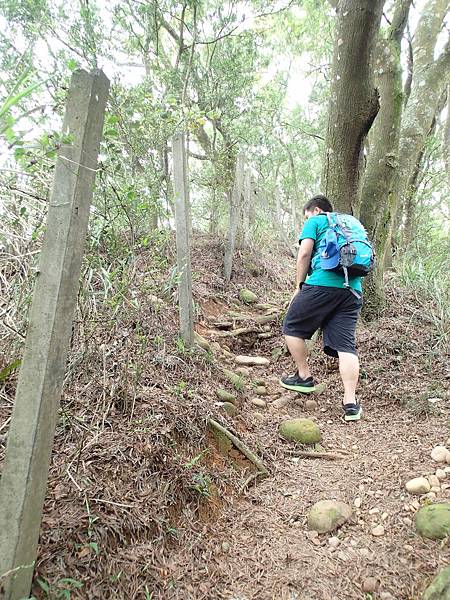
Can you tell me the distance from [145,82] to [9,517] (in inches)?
223

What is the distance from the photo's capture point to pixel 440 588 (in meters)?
1.51

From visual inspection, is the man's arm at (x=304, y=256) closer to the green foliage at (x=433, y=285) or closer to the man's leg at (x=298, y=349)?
the man's leg at (x=298, y=349)

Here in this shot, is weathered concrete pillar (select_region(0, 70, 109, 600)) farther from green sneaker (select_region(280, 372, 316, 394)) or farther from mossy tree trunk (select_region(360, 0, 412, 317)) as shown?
mossy tree trunk (select_region(360, 0, 412, 317))

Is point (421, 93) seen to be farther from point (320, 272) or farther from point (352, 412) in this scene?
point (352, 412)

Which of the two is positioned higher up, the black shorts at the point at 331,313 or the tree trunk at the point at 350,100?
the tree trunk at the point at 350,100

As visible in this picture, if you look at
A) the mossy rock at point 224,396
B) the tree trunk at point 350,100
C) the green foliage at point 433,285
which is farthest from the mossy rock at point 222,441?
the tree trunk at point 350,100

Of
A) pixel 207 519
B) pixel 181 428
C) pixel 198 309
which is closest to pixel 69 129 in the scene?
pixel 181 428

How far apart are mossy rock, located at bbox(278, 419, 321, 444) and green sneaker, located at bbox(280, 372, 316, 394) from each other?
57 cm

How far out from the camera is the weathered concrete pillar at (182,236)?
3.32 meters

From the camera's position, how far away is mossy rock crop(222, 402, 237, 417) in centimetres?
302

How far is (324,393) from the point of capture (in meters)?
3.82

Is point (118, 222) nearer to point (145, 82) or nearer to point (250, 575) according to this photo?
point (250, 575)

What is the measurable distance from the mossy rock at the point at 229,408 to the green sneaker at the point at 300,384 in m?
0.87

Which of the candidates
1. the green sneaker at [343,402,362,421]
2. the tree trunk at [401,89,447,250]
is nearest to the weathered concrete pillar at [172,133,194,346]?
the green sneaker at [343,402,362,421]
